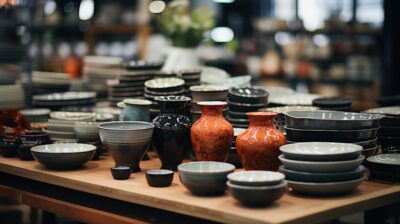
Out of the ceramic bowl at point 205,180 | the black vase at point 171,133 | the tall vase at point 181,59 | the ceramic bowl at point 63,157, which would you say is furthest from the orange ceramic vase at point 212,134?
the tall vase at point 181,59

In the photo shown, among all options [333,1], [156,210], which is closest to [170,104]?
[156,210]

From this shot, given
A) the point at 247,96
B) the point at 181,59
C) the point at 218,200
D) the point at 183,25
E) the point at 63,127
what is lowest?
the point at 218,200

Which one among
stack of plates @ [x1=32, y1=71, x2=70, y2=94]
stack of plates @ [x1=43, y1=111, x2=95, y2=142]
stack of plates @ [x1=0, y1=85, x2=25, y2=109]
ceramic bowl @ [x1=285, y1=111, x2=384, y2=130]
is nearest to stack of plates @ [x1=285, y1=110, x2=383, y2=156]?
ceramic bowl @ [x1=285, y1=111, x2=384, y2=130]

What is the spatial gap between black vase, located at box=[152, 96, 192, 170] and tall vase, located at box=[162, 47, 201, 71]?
1193 millimetres

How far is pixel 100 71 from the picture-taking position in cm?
416

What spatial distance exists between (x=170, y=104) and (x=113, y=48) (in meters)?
5.37

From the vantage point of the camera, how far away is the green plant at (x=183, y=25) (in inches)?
154

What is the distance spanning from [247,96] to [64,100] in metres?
1.22

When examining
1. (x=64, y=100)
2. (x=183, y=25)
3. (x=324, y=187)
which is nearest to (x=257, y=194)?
(x=324, y=187)

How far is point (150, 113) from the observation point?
3.05 meters

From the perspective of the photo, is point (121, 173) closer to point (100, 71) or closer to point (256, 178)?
point (256, 178)

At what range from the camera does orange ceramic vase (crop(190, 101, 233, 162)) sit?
8.18 ft

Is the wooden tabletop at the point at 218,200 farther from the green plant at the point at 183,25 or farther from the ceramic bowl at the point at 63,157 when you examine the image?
the green plant at the point at 183,25

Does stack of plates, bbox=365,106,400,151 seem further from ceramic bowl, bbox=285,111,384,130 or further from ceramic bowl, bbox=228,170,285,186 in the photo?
ceramic bowl, bbox=228,170,285,186
